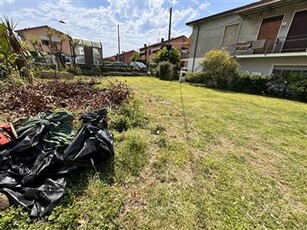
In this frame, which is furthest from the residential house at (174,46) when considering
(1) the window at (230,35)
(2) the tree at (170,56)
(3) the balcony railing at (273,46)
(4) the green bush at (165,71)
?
(3) the balcony railing at (273,46)

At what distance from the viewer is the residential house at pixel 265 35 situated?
10.5 m

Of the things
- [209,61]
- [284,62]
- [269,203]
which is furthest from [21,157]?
[284,62]

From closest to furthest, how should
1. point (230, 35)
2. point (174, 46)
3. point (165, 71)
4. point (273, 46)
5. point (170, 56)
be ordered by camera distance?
point (273, 46) → point (230, 35) → point (165, 71) → point (170, 56) → point (174, 46)

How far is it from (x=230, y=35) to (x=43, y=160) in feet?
54.2

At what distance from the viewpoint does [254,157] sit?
278 cm

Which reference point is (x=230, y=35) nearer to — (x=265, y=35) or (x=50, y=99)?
(x=265, y=35)

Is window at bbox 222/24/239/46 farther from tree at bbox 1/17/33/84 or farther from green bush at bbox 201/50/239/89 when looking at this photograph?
tree at bbox 1/17/33/84

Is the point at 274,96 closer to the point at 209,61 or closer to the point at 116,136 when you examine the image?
the point at 209,61

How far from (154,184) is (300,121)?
5.27 meters

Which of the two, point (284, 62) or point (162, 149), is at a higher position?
point (284, 62)

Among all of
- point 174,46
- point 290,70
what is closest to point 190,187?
point 290,70

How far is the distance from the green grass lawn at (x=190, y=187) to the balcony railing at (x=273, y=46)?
10.4 m

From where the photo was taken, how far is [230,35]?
1430 centimetres

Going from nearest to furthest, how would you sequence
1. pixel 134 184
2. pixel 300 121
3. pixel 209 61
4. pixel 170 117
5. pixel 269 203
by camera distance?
pixel 269 203 → pixel 134 184 → pixel 170 117 → pixel 300 121 → pixel 209 61
